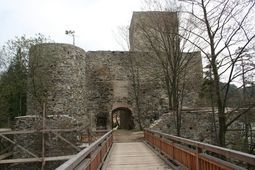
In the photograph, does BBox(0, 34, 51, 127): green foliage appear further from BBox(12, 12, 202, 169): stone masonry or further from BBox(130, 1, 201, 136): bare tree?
BBox(130, 1, 201, 136): bare tree

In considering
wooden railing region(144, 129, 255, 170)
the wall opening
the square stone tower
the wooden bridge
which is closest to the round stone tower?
the wall opening

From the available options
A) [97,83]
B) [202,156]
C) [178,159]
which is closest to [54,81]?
[97,83]

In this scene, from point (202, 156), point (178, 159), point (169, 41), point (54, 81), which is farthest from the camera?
point (54, 81)

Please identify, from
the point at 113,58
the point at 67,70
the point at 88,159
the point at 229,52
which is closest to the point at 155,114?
the point at 113,58

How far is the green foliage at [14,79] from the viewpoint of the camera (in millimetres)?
24250

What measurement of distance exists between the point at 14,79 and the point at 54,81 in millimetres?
4017

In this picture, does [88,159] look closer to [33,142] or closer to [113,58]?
[33,142]

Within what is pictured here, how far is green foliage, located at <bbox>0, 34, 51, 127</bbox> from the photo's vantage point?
79.6 feet

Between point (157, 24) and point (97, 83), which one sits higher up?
point (157, 24)

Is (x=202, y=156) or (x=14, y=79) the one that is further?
(x=14, y=79)

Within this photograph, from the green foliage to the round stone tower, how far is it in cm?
80

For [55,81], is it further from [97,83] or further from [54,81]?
[97,83]

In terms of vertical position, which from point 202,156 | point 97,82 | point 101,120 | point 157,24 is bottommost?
point 202,156

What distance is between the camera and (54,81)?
989 inches
